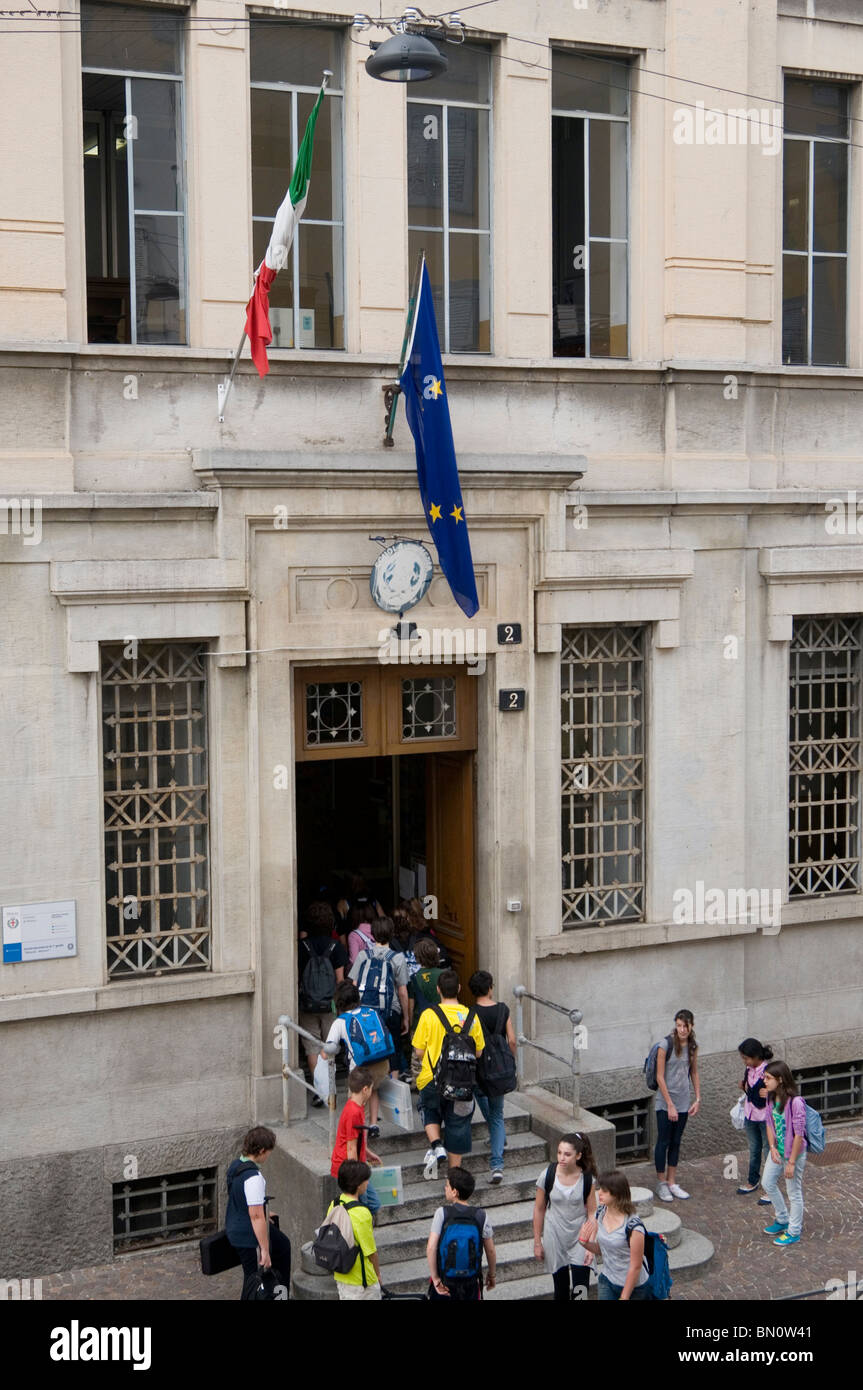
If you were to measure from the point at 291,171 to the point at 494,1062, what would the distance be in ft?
23.5

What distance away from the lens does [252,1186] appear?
426 inches

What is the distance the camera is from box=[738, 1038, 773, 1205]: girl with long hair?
1375 cm

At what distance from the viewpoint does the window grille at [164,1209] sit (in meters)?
13.2

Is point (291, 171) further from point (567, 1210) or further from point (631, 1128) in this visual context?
point (631, 1128)

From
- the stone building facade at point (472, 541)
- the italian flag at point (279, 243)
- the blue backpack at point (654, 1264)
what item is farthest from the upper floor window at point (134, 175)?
the blue backpack at point (654, 1264)

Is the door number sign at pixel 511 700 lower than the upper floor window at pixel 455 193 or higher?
lower

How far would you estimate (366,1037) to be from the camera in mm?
12484

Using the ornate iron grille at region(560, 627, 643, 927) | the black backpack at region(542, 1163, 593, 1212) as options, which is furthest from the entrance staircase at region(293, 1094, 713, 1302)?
the ornate iron grille at region(560, 627, 643, 927)

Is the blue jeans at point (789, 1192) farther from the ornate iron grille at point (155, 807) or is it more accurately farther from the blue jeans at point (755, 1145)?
the ornate iron grille at point (155, 807)

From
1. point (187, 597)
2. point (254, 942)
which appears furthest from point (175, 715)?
point (254, 942)

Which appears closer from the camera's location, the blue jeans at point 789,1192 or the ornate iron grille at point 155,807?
the ornate iron grille at point 155,807

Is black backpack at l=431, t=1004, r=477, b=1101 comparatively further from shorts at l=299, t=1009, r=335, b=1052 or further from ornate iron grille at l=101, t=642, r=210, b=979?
ornate iron grille at l=101, t=642, r=210, b=979

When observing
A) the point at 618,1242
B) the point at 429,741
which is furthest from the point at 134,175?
the point at 618,1242

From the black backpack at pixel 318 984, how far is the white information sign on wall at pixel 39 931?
77.9 inches
